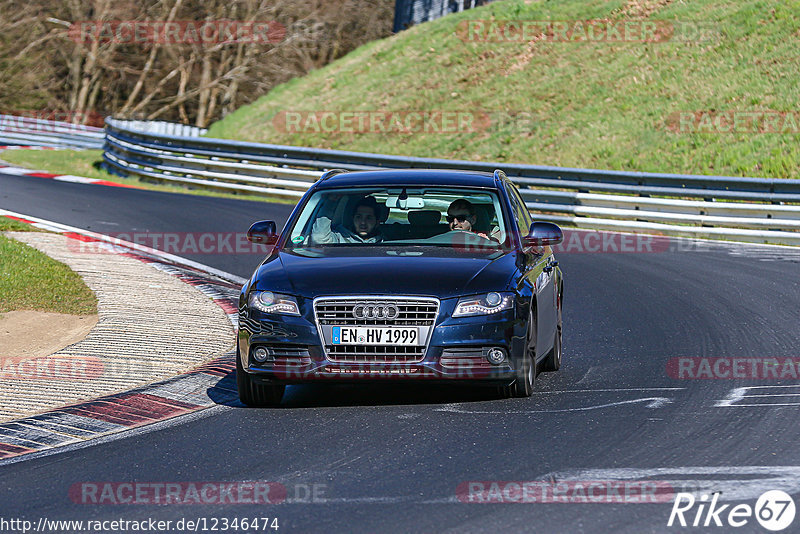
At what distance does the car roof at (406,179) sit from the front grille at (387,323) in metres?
1.69

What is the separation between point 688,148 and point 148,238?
14.8m

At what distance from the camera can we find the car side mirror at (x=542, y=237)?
8.64 m

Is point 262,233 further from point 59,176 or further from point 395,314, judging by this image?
point 59,176

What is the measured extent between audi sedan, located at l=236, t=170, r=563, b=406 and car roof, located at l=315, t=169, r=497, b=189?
0.53 metres

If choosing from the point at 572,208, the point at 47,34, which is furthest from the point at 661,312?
the point at 47,34

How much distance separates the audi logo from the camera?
7.52m

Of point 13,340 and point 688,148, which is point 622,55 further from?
point 13,340

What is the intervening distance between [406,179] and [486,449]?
118 inches
